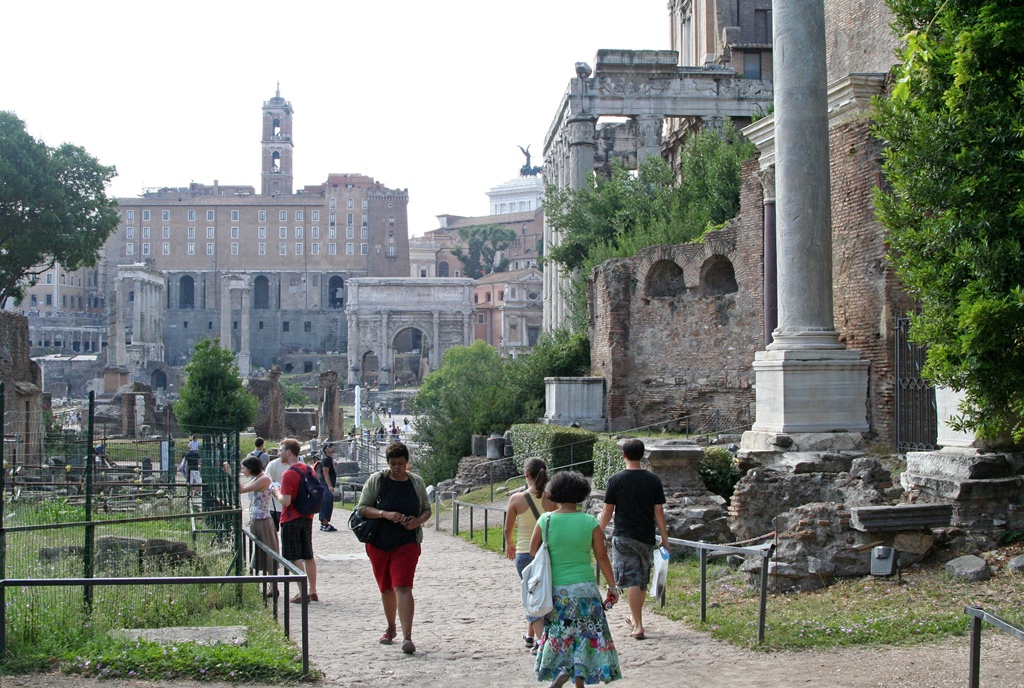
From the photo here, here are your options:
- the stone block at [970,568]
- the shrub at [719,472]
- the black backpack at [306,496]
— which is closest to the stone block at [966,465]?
the stone block at [970,568]

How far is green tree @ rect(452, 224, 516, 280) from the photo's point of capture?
11719 centimetres

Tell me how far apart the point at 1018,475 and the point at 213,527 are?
23.8 ft

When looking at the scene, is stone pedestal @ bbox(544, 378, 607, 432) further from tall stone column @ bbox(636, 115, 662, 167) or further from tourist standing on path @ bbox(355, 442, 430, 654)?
tourist standing on path @ bbox(355, 442, 430, 654)

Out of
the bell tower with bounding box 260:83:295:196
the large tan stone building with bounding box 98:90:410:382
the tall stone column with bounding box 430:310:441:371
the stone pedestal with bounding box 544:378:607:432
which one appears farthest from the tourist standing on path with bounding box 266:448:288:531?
the bell tower with bounding box 260:83:295:196

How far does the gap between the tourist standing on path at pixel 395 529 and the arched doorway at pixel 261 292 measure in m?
105

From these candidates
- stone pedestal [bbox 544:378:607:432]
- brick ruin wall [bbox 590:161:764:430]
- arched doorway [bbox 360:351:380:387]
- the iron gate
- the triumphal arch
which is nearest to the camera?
the iron gate

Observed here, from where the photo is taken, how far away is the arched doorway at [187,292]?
11062cm

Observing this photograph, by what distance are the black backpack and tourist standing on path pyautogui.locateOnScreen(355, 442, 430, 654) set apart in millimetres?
1735

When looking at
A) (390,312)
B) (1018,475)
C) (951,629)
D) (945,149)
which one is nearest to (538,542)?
(951,629)

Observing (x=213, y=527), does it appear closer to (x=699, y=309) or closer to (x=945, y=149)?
(x=945, y=149)

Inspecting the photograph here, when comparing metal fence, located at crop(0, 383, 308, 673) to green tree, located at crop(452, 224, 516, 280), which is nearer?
metal fence, located at crop(0, 383, 308, 673)

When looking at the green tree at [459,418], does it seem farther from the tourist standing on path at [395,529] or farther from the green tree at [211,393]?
the tourist standing on path at [395,529]

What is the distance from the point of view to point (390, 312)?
295ft

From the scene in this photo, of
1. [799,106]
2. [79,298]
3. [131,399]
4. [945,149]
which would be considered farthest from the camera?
[79,298]
